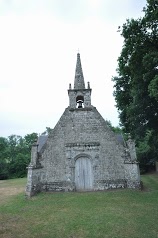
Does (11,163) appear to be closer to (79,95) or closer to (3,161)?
(3,161)

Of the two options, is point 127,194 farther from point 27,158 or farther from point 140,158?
point 27,158

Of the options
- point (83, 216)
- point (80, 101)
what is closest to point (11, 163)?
point (80, 101)

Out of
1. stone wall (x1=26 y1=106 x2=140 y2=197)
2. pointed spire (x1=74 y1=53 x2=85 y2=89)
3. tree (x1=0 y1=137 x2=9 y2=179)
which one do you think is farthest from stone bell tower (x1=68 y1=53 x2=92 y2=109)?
tree (x1=0 y1=137 x2=9 y2=179)

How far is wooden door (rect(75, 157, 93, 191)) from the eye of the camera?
56.5ft

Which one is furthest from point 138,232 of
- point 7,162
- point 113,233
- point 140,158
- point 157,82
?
point 7,162

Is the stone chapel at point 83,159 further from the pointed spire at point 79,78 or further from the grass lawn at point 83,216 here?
the pointed spire at point 79,78

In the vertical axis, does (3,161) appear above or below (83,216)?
above

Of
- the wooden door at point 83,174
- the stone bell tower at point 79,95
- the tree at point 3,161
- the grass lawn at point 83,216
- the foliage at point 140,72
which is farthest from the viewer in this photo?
the tree at point 3,161

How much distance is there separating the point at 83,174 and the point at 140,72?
9919 mm

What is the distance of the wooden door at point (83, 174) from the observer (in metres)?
17.2

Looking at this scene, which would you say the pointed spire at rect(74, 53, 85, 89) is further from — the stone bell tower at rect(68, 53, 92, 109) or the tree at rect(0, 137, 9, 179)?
the tree at rect(0, 137, 9, 179)

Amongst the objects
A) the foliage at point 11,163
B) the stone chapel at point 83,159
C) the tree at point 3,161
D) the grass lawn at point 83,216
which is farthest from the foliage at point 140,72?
the tree at point 3,161

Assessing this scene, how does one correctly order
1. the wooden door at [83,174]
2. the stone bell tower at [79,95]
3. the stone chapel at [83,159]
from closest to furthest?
the stone chapel at [83,159], the wooden door at [83,174], the stone bell tower at [79,95]

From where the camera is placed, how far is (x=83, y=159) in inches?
703
